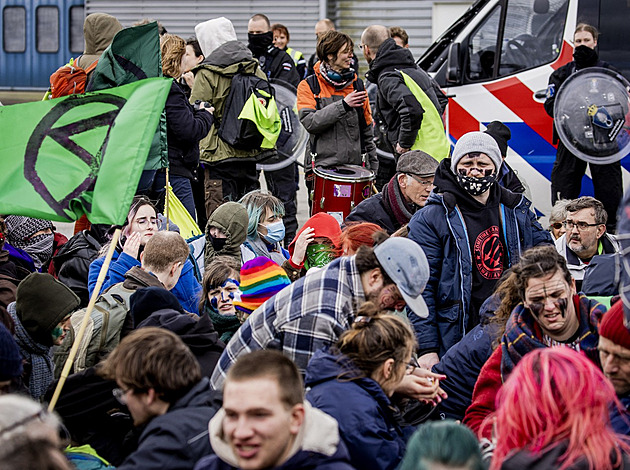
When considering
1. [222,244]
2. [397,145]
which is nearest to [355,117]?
[397,145]

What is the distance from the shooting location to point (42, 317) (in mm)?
4621

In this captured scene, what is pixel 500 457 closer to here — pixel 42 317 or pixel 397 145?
pixel 42 317

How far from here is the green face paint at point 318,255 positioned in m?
6.35

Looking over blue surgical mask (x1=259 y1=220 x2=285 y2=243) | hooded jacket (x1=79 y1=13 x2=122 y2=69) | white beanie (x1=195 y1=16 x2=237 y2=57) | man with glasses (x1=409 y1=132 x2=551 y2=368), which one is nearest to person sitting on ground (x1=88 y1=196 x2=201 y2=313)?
blue surgical mask (x1=259 y1=220 x2=285 y2=243)

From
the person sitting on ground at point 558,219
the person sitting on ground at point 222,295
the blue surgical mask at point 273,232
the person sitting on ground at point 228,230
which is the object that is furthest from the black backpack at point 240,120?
the person sitting on ground at point 222,295

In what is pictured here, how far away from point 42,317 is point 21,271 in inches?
72.8

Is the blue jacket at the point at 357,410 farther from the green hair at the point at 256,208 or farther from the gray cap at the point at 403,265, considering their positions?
the green hair at the point at 256,208

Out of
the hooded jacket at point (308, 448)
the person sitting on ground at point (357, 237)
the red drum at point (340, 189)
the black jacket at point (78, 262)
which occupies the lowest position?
the red drum at point (340, 189)

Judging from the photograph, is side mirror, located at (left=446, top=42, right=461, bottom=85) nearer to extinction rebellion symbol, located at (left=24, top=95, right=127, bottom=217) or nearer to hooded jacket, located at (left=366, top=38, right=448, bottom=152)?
hooded jacket, located at (left=366, top=38, right=448, bottom=152)

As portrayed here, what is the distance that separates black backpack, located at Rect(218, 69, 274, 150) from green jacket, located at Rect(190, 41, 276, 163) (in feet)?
0.20

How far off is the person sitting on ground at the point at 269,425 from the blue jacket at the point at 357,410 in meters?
0.43

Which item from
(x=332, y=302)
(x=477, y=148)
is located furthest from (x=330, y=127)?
(x=332, y=302)

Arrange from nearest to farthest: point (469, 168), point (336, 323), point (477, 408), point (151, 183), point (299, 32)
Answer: point (336, 323) < point (477, 408) < point (469, 168) < point (151, 183) < point (299, 32)

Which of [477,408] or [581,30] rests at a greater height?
[581,30]
